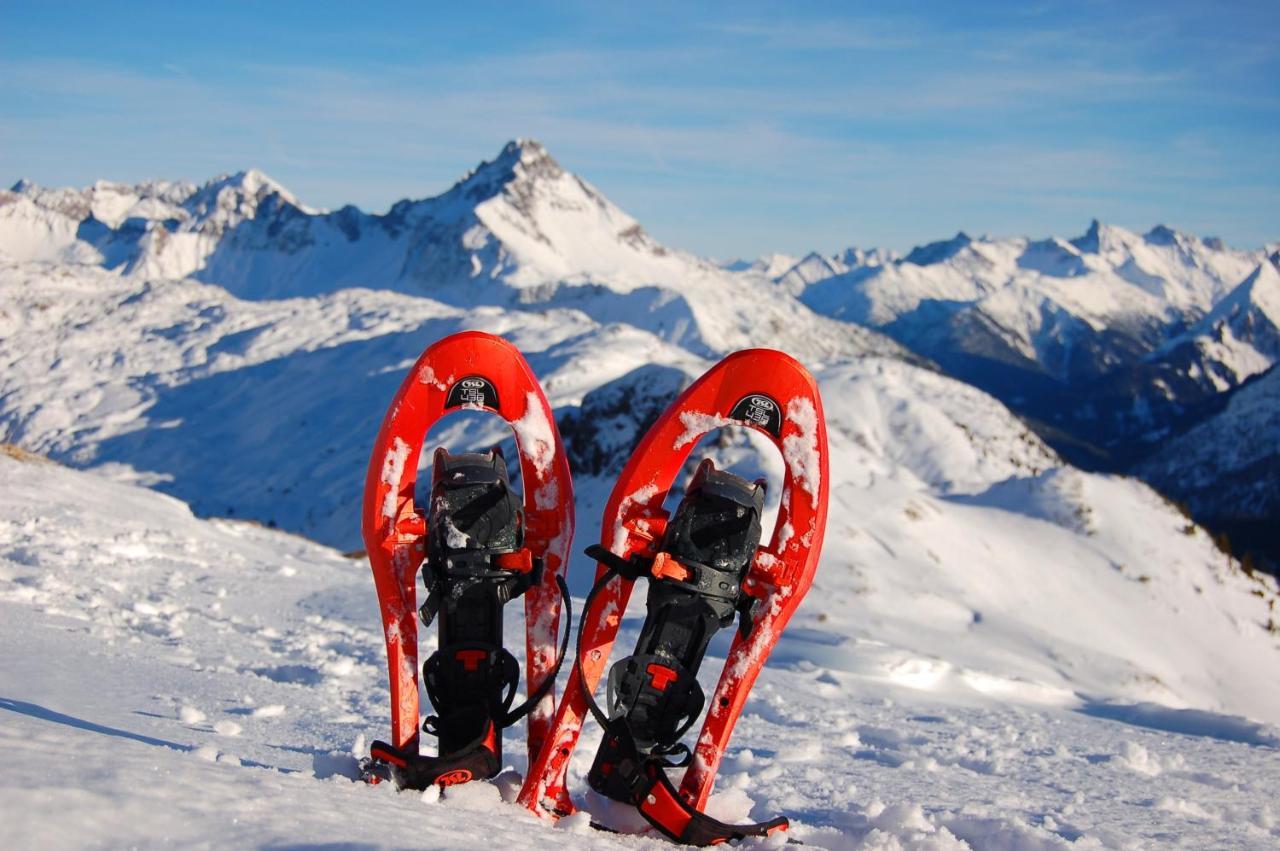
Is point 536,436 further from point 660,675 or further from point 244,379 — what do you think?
point 244,379

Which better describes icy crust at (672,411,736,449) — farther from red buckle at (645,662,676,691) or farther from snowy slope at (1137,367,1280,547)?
snowy slope at (1137,367,1280,547)

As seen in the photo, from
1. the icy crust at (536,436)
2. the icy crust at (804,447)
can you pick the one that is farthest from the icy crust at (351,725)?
the icy crust at (804,447)

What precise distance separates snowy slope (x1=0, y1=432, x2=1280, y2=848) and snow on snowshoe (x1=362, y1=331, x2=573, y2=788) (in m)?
0.45

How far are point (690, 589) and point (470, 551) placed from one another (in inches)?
45.4

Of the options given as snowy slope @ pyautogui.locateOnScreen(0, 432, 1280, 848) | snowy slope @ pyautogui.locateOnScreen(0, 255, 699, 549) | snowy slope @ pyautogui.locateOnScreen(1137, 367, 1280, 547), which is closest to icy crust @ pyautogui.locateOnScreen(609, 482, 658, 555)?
snowy slope @ pyautogui.locateOnScreen(0, 432, 1280, 848)

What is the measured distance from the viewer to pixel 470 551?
4996 millimetres

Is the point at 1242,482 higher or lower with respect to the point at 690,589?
higher

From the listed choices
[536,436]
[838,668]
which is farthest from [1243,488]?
[536,436]

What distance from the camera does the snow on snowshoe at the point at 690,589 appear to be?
481 cm

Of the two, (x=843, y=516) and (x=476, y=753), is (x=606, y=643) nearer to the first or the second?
(x=476, y=753)

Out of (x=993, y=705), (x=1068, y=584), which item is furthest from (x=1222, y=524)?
(x=993, y=705)

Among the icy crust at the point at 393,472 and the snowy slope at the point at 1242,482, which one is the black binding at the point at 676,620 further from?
the snowy slope at the point at 1242,482

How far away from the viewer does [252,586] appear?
37.7 feet

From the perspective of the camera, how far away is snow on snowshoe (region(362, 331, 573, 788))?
498cm
